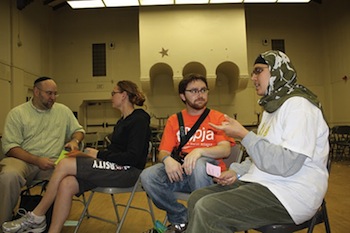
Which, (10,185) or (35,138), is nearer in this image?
(10,185)

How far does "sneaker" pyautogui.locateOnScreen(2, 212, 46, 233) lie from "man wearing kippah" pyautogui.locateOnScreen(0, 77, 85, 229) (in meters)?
0.29

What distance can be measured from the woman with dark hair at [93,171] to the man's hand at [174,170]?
36cm

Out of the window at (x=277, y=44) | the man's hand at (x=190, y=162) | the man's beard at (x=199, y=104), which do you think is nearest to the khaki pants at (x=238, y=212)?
the man's hand at (x=190, y=162)

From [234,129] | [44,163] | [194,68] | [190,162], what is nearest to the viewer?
[234,129]

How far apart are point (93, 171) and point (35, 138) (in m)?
0.98

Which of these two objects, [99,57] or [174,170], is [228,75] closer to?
[99,57]

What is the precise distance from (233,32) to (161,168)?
8.10 metres

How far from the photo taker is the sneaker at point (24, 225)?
1.98 meters

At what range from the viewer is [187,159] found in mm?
1860

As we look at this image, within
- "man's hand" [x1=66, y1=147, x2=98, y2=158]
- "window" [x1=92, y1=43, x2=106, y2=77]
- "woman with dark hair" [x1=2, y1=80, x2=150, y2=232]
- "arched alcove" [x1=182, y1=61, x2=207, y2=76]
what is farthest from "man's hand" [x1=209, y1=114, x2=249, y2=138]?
"window" [x1=92, y1=43, x2=106, y2=77]

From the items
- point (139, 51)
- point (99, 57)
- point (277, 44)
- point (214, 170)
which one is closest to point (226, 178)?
point (214, 170)

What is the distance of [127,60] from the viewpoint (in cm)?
1152

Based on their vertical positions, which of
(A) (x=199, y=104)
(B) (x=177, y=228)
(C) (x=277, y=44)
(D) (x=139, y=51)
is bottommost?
(B) (x=177, y=228)

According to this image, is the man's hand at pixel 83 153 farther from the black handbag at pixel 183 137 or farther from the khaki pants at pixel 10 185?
the black handbag at pixel 183 137
